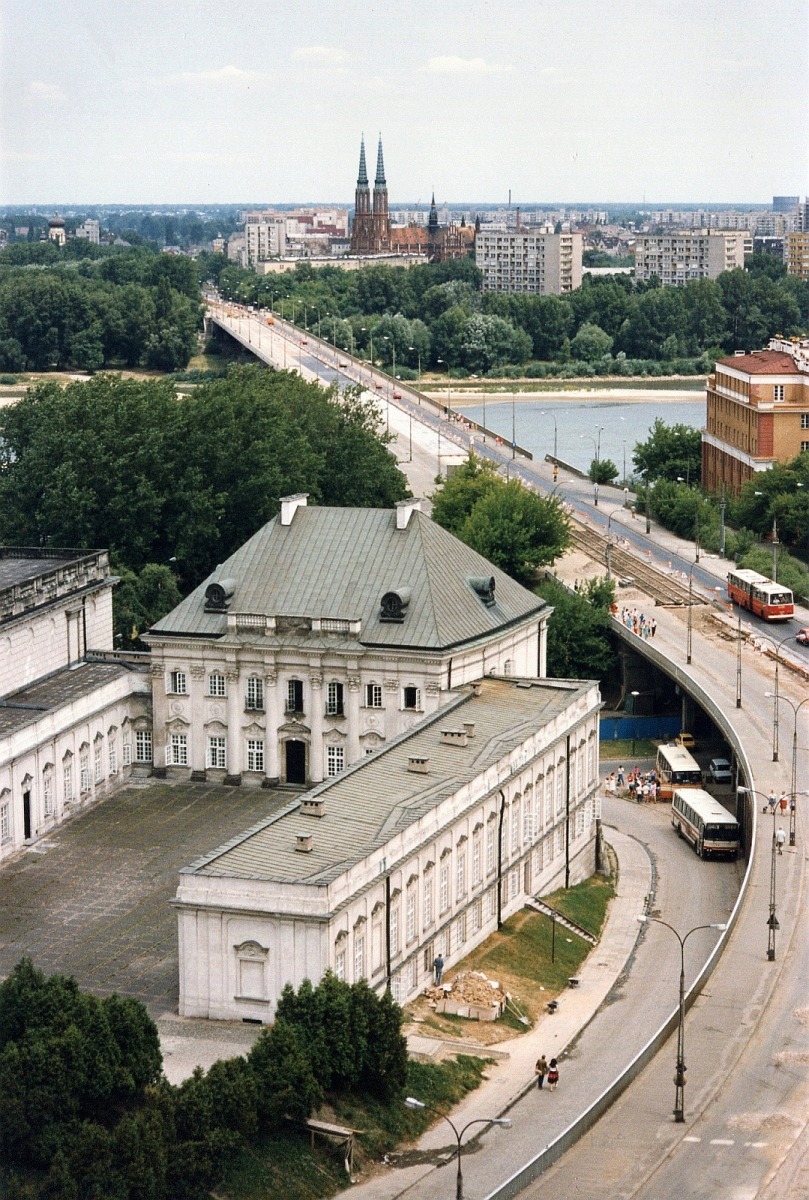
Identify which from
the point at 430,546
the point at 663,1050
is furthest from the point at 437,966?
the point at 430,546

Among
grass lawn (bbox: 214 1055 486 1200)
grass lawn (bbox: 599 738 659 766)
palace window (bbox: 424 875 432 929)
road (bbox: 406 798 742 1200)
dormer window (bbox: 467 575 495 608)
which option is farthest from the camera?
grass lawn (bbox: 599 738 659 766)

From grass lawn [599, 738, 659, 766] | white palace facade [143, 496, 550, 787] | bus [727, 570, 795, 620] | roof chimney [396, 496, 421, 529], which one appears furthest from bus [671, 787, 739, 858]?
bus [727, 570, 795, 620]

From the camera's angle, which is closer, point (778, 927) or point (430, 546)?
point (778, 927)

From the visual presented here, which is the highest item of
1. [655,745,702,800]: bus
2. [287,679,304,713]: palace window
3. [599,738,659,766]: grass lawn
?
[287,679,304,713]: palace window

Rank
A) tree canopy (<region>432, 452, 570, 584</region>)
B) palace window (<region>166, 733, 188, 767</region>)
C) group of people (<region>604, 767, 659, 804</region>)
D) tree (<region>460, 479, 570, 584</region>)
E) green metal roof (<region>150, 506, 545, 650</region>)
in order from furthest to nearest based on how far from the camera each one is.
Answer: tree canopy (<region>432, 452, 570, 584</region>), tree (<region>460, 479, 570, 584</region>), group of people (<region>604, 767, 659, 804</region>), palace window (<region>166, 733, 188, 767</region>), green metal roof (<region>150, 506, 545, 650</region>)

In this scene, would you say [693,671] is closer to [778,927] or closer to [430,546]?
[430,546]

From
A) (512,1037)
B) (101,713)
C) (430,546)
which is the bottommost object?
(512,1037)

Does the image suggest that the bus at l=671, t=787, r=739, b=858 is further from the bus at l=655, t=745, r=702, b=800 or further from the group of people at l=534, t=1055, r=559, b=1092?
the group of people at l=534, t=1055, r=559, b=1092

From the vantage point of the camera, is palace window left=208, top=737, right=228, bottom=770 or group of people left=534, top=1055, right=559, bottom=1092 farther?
palace window left=208, top=737, right=228, bottom=770

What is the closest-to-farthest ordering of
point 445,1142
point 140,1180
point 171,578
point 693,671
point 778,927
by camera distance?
point 140,1180, point 445,1142, point 778,927, point 693,671, point 171,578
